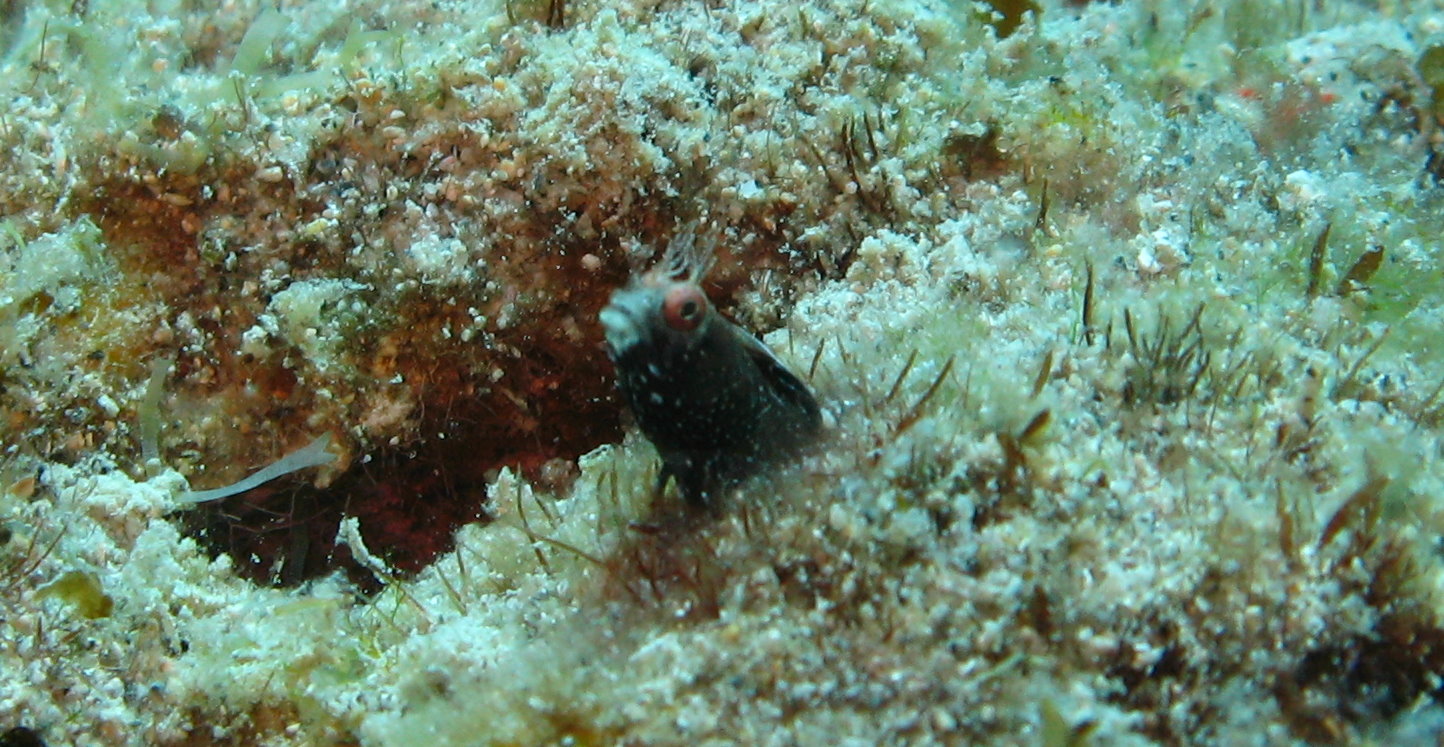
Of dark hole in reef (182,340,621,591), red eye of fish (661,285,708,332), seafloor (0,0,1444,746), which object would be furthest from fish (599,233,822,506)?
dark hole in reef (182,340,621,591)

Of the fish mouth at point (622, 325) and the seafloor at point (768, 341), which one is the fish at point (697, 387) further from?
the seafloor at point (768, 341)

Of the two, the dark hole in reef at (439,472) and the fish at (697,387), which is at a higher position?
the dark hole in reef at (439,472)

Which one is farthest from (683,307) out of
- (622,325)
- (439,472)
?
(439,472)

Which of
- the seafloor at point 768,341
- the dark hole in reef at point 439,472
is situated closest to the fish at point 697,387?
the seafloor at point 768,341

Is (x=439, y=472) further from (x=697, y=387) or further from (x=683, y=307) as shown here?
(x=683, y=307)

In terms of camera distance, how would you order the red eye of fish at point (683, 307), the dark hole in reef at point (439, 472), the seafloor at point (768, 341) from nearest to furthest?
1. the seafloor at point (768, 341)
2. the red eye of fish at point (683, 307)
3. the dark hole in reef at point (439, 472)

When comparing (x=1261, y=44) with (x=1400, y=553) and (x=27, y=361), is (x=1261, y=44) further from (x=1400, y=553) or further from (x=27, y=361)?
(x=27, y=361)

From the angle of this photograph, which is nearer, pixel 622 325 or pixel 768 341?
pixel 622 325

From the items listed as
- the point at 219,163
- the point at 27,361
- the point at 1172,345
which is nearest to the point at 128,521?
the point at 27,361
